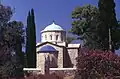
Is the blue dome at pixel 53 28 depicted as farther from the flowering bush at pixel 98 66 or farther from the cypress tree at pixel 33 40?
the flowering bush at pixel 98 66

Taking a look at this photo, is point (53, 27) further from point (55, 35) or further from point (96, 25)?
point (96, 25)

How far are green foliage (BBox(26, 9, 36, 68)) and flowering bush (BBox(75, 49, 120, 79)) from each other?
23341 millimetres

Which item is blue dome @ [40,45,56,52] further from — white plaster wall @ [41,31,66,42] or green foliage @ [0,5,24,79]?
green foliage @ [0,5,24,79]

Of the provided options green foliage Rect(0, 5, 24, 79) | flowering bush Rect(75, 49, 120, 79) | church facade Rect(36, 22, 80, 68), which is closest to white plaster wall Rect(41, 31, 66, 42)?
church facade Rect(36, 22, 80, 68)

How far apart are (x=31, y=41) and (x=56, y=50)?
5613mm

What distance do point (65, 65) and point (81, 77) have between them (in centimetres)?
2986

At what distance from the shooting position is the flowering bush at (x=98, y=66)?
1734 cm

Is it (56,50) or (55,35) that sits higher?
(55,35)

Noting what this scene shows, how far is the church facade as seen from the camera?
4578cm

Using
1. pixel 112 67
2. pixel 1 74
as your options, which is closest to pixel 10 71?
pixel 1 74

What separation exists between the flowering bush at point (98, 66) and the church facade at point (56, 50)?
25403 mm

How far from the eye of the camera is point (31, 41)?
137ft

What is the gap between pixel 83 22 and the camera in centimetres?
4669

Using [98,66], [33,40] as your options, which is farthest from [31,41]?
[98,66]
